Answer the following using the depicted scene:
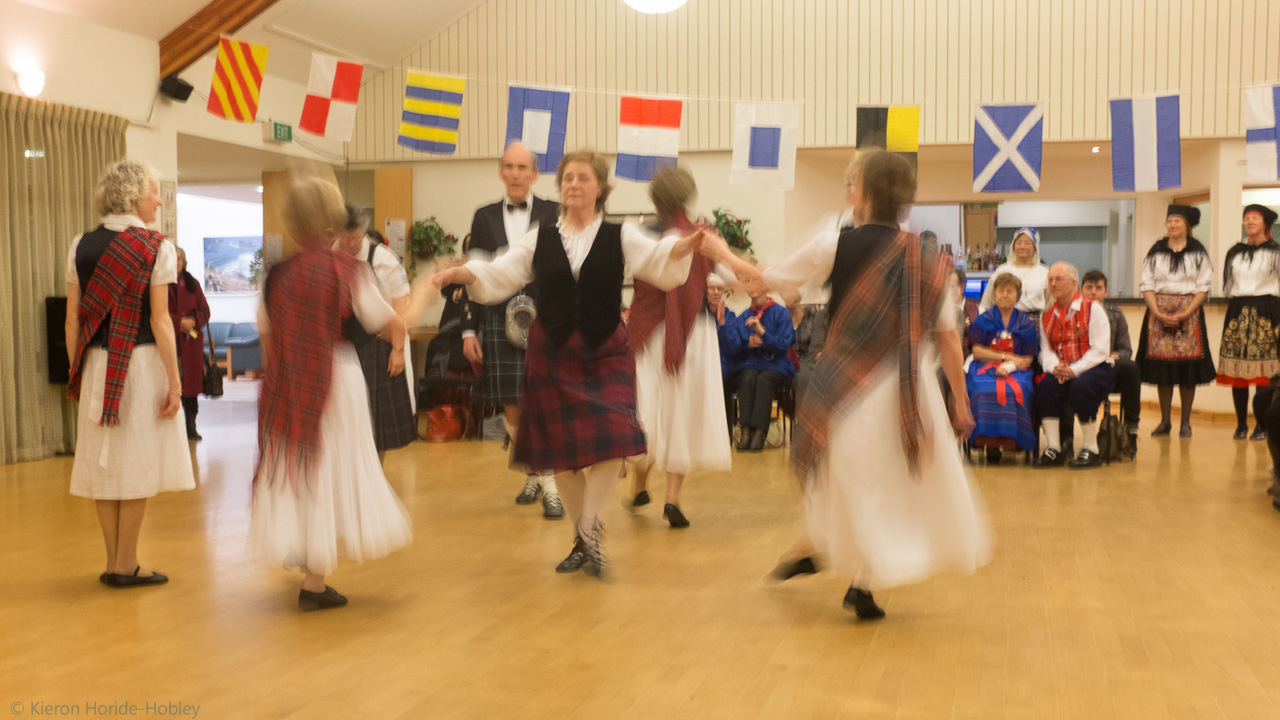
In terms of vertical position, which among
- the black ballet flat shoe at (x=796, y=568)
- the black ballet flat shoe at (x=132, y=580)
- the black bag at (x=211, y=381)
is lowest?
the black ballet flat shoe at (x=132, y=580)

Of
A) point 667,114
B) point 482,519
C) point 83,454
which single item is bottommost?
point 482,519

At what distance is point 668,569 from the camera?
371 centimetres

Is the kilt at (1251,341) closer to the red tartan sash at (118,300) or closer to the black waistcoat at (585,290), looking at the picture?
the black waistcoat at (585,290)

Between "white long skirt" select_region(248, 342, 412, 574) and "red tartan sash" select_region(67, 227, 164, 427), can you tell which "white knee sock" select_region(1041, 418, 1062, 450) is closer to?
"white long skirt" select_region(248, 342, 412, 574)

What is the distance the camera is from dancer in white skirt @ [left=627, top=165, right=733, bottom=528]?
454cm

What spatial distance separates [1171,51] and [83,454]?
9.92 metres

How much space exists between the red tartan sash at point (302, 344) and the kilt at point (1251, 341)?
22.9 ft

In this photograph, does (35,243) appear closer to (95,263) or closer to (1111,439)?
(95,263)

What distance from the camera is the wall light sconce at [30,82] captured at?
276 inches

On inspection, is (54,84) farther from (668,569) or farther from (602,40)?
(668,569)

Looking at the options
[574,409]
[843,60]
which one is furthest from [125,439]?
[843,60]

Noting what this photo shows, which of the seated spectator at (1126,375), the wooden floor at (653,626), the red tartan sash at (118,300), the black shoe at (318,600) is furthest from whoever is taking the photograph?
the seated spectator at (1126,375)

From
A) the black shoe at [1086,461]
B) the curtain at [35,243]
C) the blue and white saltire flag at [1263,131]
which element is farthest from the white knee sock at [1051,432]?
the curtain at [35,243]

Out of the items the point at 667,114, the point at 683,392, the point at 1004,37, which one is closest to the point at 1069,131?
the point at 1004,37
